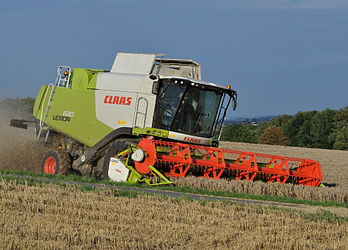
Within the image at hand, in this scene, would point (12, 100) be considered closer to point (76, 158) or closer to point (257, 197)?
point (76, 158)

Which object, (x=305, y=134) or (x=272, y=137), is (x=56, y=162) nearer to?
(x=272, y=137)

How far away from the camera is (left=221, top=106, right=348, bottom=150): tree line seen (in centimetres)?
4919

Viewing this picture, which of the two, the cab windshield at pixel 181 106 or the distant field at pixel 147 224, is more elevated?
the cab windshield at pixel 181 106

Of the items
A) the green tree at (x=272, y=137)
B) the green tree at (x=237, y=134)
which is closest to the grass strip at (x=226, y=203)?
the green tree at (x=237, y=134)

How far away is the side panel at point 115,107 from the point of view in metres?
11.8

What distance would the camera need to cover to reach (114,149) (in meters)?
11.4

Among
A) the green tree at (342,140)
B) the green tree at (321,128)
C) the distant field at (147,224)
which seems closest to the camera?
the distant field at (147,224)

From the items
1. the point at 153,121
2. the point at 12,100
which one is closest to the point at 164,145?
the point at 153,121

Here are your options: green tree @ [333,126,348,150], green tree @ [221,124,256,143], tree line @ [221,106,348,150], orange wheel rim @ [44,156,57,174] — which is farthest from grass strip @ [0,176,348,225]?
green tree @ [333,126,348,150]

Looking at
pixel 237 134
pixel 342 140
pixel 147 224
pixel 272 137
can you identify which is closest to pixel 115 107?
pixel 147 224

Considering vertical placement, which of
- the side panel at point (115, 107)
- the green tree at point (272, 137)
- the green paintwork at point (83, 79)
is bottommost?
the green tree at point (272, 137)

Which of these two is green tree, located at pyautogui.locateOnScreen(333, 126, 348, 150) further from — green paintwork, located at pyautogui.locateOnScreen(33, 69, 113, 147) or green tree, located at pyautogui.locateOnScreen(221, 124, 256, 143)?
green paintwork, located at pyautogui.locateOnScreen(33, 69, 113, 147)

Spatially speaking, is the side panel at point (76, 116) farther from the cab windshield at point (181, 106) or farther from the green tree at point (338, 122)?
the green tree at point (338, 122)

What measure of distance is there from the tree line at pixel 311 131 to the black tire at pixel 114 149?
3415 cm
